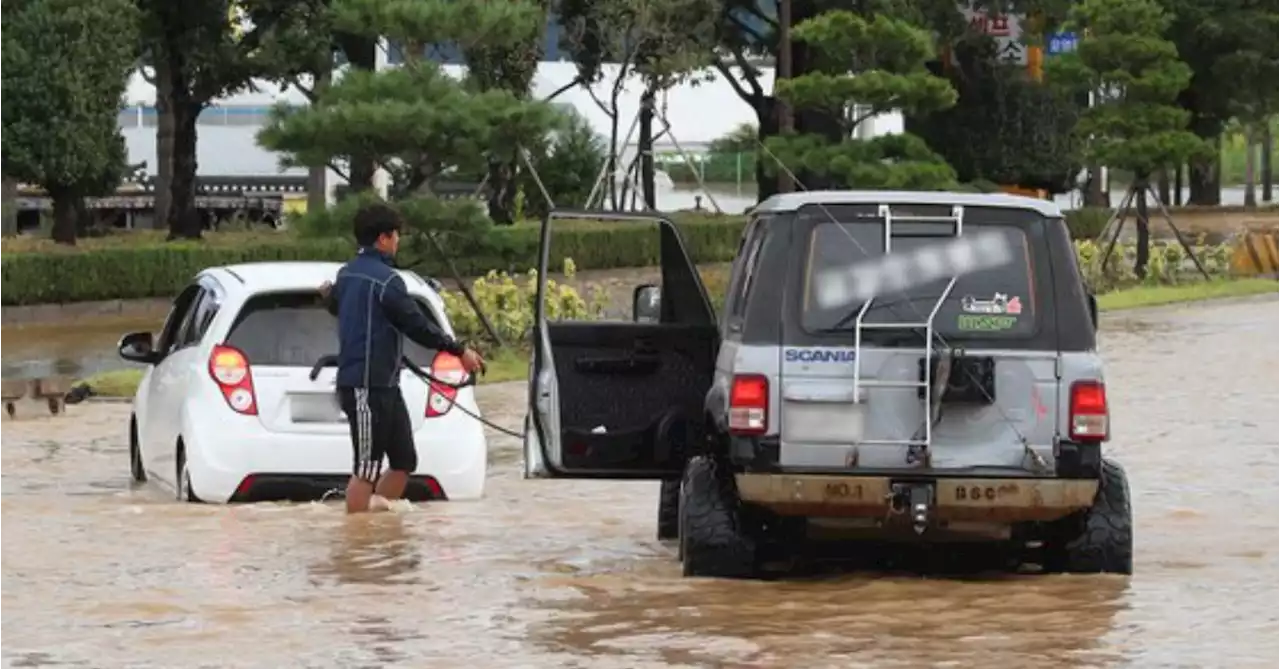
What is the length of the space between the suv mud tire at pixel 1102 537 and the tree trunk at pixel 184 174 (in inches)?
1466

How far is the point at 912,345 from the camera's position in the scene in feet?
36.3

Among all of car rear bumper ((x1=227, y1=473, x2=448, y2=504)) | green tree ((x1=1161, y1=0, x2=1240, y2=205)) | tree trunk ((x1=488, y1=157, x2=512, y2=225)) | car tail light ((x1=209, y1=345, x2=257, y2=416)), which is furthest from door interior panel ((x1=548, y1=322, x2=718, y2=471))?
green tree ((x1=1161, y1=0, x2=1240, y2=205))

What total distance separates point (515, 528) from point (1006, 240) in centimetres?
370

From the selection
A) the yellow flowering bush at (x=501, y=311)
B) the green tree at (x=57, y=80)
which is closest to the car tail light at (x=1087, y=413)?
the yellow flowering bush at (x=501, y=311)

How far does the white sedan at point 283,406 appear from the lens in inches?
579

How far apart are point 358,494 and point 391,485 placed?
17cm

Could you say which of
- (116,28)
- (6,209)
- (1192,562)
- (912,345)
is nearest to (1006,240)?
(912,345)

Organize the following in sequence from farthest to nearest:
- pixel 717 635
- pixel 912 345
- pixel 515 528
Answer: pixel 515 528 → pixel 912 345 → pixel 717 635

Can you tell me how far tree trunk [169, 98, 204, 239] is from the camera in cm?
4828

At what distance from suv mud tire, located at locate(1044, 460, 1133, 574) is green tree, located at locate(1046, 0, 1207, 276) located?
30.6 m

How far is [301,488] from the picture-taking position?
48.9ft

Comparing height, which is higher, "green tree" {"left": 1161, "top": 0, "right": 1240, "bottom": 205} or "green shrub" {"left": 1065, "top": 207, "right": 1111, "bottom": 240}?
"green tree" {"left": 1161, "top": 0, "right": 1240, "bottom": 205}

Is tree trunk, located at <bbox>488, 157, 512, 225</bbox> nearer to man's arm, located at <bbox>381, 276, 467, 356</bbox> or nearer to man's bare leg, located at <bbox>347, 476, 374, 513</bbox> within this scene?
man's bare leg, located at <bbox>347, 476, 374, 513</bbox>

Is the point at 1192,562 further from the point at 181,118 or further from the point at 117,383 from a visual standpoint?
the point at 181,118
